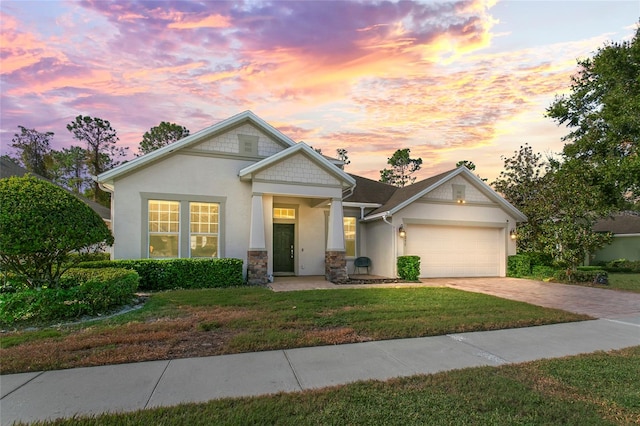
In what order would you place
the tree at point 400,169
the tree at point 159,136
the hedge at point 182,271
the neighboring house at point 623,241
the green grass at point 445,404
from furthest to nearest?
1. the tree at point 400,169
2. the tree at point 159,136
3. the neighboring house at point 623,241
4. the hedge at point 182,271
5. the green grass at point 445,404

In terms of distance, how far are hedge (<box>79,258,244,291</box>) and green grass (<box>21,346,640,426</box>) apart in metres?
7.86

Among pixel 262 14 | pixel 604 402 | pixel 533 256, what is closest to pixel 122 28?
pixel 262 14

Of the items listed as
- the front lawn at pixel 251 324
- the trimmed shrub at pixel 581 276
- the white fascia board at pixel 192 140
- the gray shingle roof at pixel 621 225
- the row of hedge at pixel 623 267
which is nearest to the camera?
the front lawn at pixel 251 324

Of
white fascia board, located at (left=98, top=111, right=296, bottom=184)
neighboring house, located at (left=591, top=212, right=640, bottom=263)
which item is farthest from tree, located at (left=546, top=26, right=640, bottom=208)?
white fascia board, located at (left=98, top=111, right=296, bottom=184)

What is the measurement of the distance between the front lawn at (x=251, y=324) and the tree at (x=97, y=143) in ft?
95.5

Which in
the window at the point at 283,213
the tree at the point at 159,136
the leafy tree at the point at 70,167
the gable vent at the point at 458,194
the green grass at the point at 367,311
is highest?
the tree at the point at 159,136

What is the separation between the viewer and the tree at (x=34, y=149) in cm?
3119

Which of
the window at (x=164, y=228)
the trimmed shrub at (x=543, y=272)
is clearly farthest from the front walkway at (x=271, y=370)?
the trimmed shrub at (x=543, y=272)

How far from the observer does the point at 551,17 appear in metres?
9.93

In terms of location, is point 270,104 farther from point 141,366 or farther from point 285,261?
point 141,366

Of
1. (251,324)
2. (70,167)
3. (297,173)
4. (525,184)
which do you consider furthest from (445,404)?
(70,167)

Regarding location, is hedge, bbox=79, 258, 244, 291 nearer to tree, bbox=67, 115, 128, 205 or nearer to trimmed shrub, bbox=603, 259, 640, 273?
trimmed shrub, bbox=603, 259, 640, 273

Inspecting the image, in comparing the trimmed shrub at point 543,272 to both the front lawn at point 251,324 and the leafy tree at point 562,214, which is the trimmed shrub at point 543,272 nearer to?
the leafy tree at point 562,214

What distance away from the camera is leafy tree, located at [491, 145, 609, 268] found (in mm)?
13773
